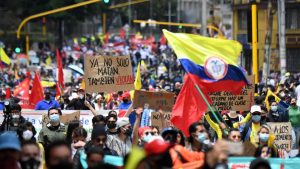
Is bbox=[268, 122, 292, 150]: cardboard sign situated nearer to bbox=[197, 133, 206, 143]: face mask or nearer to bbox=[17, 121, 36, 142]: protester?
bbox=[17, 121, 36, 142]: protester

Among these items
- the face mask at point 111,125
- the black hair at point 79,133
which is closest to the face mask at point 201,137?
the black hair at point 79,133

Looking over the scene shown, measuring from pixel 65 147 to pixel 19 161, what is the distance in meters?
1.21

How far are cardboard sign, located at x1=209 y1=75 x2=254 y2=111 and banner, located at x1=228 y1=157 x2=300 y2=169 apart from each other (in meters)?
4.16

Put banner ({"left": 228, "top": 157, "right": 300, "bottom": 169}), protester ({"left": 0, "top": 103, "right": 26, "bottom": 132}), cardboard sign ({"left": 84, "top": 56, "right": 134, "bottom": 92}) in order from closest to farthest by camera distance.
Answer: banner ({"left": 228, "top": 157, "right": 300, "bottom": 169}), protester ({"left": 0, "top": 103, "right": 26, "bottom": 132}), cardboard sign ({"left": 84, "top": 56, "right": 134, "bottom": 92})

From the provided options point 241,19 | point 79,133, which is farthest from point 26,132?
point 241,19

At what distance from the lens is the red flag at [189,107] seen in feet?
48.5

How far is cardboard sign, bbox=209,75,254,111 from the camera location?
55.5 ft

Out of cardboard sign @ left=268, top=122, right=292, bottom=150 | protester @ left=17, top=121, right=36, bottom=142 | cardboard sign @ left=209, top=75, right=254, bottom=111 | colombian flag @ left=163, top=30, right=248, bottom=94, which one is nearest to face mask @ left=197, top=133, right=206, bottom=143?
protester @ left=17, top=121, right=36, bottom=142

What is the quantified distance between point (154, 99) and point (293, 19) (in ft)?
143

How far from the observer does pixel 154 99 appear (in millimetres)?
17234

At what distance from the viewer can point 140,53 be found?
62281 mm

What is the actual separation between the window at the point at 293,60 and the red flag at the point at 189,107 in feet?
146

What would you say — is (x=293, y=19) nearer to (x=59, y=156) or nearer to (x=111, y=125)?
(x=111, y=125)

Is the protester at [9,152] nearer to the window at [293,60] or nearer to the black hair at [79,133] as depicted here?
the black hair at [79,133]
